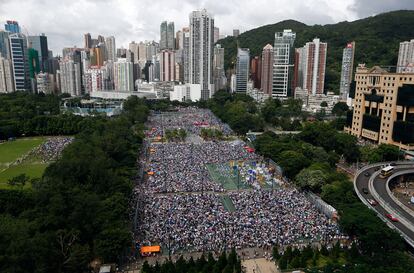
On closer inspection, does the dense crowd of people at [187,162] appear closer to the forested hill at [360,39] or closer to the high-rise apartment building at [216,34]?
the forested hill at [360,39]

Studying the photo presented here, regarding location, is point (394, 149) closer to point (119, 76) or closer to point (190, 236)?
point (190, 236)

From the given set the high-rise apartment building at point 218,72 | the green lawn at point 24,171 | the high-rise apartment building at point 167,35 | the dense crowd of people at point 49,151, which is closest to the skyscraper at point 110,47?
the high-rise apartment building at point 167,35

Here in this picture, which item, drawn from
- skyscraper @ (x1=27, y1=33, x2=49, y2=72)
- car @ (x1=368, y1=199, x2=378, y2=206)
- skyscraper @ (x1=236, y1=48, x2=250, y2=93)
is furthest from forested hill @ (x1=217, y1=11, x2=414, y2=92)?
skyscraper @ (x1=27, y1=33, x2=49, y2=72)

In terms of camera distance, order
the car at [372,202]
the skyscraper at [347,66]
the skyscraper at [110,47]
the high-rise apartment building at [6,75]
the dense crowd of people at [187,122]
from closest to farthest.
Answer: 1. the car at [372,202]
2. the dense crowd of people at [187,122]
3. the skyscraper at [347,66]
4. the high-rise apartment building at [6,75]
5. the skyscraper at [110,47]

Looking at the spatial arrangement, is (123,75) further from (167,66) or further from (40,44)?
(40,44)

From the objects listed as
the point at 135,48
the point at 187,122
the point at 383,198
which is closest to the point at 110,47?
the point at 135,48
